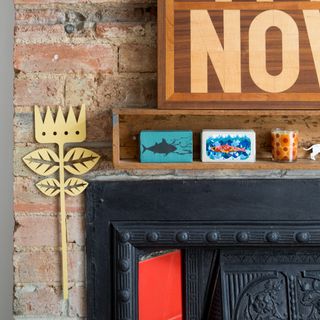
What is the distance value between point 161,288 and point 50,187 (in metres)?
0.48

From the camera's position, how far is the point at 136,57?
1.56 m

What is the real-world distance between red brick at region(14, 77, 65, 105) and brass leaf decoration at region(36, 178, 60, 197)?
0.75ft

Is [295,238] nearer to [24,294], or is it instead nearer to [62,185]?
[62,185]

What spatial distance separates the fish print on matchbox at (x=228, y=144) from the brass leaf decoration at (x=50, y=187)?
440 millimetres

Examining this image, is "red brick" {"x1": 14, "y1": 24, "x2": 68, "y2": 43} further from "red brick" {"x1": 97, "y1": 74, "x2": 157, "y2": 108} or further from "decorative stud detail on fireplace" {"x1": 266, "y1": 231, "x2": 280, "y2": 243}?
"decorative stud detail on fireplace" {"x1": 266, "y1": 231, "x2": 280, "y2": 243}

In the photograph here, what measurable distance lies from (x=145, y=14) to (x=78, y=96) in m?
0.31

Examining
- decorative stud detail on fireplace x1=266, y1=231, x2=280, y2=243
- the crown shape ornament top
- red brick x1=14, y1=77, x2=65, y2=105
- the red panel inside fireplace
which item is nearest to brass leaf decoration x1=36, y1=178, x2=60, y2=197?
the crown shape ornament top

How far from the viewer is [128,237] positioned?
1567mm

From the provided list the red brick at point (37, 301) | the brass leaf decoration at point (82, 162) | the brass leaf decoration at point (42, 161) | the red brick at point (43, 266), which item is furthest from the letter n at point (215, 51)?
the red brick at point (37, 301)

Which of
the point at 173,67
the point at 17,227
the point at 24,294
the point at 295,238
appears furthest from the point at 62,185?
the point at 295,238

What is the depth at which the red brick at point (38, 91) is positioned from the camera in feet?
5.08

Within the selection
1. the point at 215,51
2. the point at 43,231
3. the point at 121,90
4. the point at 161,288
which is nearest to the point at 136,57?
the point at 121,90

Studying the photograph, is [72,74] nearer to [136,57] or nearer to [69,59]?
[69,59]

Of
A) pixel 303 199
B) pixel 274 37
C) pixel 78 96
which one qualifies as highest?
pixel 274 37
